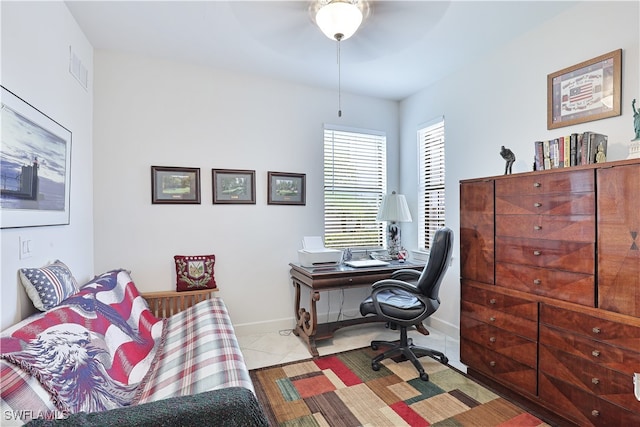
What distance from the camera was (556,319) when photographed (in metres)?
1.87

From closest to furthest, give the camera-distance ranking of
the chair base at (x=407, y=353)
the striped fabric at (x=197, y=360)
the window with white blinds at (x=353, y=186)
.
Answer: the striped fabric at (x=197, y=360) → the chair base at (x=407, y=353) → the window with white blinds at (x=353, y=186)

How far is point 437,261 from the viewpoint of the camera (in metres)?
2.35

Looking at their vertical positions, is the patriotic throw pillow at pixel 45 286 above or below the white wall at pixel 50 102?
below

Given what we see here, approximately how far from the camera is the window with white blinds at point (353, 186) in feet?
12.1

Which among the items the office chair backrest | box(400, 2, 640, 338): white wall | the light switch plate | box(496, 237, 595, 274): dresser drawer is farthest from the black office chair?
the light switch plate

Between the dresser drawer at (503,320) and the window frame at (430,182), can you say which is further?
the window frame at (430,182)

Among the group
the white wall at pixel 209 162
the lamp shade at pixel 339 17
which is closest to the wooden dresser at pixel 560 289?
the lamp shade at pixel 339 17

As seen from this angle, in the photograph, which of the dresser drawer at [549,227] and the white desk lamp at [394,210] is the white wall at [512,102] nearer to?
the white desk lamp at [394,210]

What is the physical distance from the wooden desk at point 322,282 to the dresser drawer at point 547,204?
1.25 metres

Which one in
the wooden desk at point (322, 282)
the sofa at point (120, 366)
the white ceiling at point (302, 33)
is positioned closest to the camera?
the sofa at point (120, 366)

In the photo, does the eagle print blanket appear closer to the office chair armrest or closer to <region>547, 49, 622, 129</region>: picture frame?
the office chair armrest

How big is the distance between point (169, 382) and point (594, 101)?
3.13 meters

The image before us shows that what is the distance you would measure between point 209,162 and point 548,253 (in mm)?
2937

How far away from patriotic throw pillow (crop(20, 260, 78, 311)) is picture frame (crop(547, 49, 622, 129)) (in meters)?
3.44
